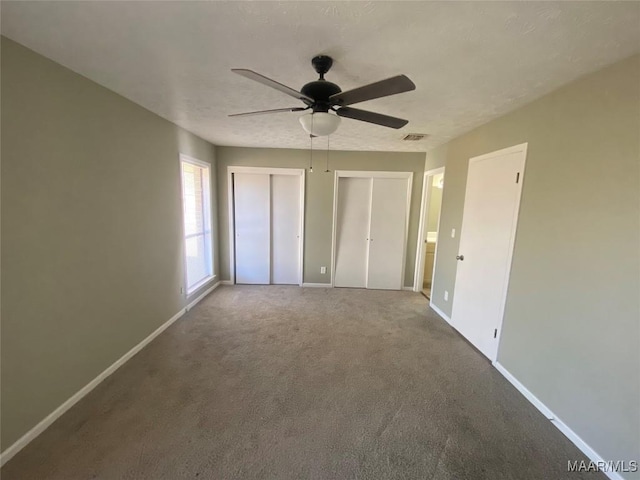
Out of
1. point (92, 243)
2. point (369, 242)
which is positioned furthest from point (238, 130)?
point (369, 242)

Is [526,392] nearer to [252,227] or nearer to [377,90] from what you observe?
[377,90]

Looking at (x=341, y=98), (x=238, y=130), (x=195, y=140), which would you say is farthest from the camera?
(x=195, y=140)

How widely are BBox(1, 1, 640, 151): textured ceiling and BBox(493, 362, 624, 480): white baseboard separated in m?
2.29

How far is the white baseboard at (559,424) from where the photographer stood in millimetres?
1581

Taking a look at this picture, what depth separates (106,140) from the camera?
212 cm

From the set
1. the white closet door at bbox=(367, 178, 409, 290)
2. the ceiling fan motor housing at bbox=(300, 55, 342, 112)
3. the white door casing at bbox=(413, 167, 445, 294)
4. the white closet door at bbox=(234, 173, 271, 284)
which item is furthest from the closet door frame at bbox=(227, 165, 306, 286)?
the ceiling fan motor housing at bbox=(300, 55, 342, 112)

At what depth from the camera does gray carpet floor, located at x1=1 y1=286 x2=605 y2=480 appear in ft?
5.02

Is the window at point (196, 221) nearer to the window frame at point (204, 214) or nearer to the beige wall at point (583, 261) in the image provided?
the window frame at point (204, 214)

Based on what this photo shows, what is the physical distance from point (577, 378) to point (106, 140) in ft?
12.4

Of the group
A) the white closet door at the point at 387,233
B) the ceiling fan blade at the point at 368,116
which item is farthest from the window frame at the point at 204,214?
the white closet door at the point at 387,233

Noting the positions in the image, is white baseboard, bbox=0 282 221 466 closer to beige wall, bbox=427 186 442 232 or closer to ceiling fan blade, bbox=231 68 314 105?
ceiling fan blade, bbox=231 68 314 105

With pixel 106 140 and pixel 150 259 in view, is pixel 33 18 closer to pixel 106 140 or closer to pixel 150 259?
pixel 106 140

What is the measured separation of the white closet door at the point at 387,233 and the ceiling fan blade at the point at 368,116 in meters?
2.68

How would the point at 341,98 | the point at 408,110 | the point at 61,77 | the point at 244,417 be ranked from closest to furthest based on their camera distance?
the point at 341,98 < the point at 61,77 < the point at 244,417 < the point at 408,110
